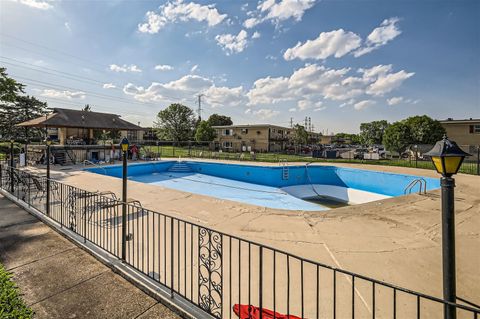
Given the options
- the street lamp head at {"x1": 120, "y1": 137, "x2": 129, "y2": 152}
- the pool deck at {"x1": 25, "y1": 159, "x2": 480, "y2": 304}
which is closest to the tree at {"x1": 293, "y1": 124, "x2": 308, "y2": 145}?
the pool deck at {"x1": 25, "y1": 159, "x2": 480, "y2": 304}

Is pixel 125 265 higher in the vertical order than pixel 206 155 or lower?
lower

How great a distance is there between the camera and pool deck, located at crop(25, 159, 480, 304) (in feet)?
12.3

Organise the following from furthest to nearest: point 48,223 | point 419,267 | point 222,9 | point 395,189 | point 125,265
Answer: point 395,189
point 222,9
point 48,223
point 419,267
point 125,265

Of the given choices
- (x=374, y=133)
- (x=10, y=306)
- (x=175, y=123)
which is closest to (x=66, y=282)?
(x=10, y=306)

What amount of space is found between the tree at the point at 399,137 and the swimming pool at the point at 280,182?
15295mm

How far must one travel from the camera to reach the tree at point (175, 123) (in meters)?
49.1

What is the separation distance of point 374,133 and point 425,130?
117 ft

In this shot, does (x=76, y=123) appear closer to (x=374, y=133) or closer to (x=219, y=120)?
(x=219, y=120)

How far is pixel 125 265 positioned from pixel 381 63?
20.9 metres

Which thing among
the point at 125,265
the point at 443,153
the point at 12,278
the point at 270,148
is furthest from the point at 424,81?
the point at 12,278

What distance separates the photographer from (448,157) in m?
1.67

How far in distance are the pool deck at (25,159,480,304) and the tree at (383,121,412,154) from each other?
2102 cm

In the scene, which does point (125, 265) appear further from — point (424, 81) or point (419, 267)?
point (424, 81)

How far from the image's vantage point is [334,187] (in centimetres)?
1677
